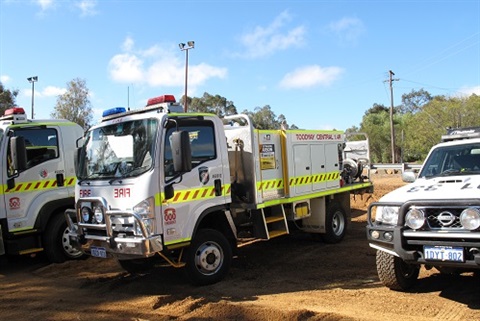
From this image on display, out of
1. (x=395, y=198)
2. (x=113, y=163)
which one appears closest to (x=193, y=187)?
(x=113, y=163)

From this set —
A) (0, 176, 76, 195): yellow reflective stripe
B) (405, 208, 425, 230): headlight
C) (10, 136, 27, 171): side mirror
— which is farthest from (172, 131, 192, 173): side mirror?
(0, 176, 76, 195): yellow reflective stripe

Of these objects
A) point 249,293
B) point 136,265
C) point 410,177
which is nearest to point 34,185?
point 136,265

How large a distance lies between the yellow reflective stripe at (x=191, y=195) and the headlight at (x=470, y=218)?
3.20 meters

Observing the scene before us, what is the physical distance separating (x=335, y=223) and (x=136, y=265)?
440 centimetres

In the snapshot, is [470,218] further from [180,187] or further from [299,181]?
[299,181]

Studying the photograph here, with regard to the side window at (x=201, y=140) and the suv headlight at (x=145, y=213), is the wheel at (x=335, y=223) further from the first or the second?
the suv headlight at (x=145, y=213)

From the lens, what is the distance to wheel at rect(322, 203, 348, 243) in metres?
8.97

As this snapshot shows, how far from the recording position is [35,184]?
313 inches

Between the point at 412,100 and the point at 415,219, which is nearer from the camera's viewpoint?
the point at 415,219

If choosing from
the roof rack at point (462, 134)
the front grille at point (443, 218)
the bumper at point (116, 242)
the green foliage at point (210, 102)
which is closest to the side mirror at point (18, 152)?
the bumper at point (116, 242)

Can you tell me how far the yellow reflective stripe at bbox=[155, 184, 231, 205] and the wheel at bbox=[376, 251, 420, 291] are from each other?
93.5 inches

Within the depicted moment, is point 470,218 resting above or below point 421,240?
above

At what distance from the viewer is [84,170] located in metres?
6.32

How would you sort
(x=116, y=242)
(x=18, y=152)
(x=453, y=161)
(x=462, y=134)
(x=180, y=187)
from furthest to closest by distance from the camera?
(x=18, y=152)
(x=462, y=134)
(x=453, y=161)
(x=180, y=187)
(x=116, y=242)
